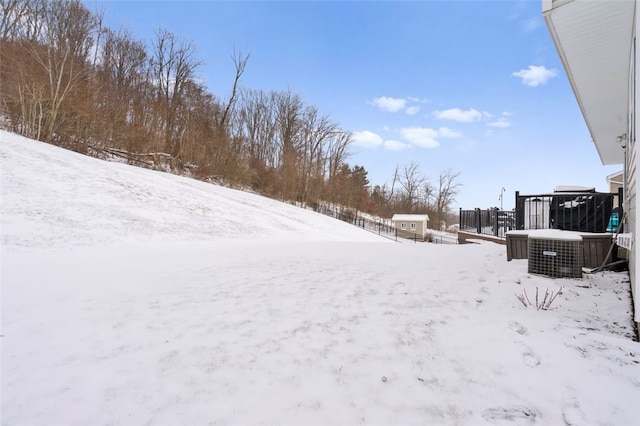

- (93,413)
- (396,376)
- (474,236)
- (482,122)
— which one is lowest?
(93,413)

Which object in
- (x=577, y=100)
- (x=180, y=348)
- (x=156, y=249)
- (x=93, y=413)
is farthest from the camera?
(x=156, y=249)

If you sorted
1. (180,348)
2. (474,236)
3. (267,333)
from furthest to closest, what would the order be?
(474,236) → (267,333) → (180,348)

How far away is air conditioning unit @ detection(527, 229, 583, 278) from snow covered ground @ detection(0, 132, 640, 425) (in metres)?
0.16

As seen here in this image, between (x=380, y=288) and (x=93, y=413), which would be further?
(x=380, y=288)

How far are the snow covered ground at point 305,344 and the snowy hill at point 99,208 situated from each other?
114 centimetres

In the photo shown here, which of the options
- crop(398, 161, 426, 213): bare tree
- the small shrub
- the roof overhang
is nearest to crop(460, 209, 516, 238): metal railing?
the roof overhang

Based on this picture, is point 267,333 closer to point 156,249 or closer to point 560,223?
point 156,249

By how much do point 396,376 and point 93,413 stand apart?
72.7 inches

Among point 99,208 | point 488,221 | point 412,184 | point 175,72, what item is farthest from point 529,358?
point 412,184

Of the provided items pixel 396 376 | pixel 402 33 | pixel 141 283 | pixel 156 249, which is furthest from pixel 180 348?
pixel 402 33

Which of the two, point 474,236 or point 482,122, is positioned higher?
point 482,122

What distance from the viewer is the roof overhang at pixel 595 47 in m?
3.29

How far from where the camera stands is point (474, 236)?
1007cm

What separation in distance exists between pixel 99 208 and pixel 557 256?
34.7 ft
